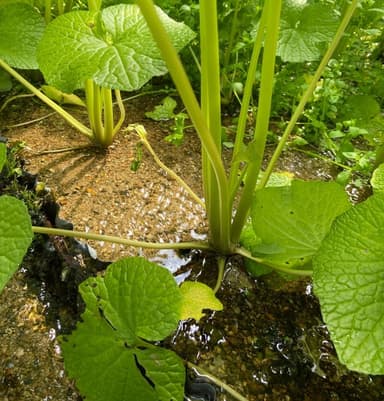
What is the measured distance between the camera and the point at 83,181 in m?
0.95

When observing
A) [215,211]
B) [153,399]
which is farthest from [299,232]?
[153,399]

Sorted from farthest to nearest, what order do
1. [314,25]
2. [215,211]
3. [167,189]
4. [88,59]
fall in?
1. [167,189]
2. [314,25]
3. [215,211]
4. [88,59]

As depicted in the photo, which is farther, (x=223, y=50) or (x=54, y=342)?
(x=223, y=50)

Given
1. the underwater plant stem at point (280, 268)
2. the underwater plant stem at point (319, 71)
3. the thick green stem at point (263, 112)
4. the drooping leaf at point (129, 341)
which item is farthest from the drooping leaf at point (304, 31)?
the drooping leaf at point (129, 341)

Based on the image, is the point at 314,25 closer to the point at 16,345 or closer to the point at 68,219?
the point at 68,219

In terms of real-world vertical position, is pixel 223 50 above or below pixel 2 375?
above

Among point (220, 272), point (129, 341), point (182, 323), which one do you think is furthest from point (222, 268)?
point (129, 341)

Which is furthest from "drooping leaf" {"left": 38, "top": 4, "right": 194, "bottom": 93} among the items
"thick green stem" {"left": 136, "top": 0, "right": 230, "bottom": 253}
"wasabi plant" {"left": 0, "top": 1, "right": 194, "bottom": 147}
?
"thick green stem" {"left": 136, "top": 0, "right": 230, "bottom": 253}

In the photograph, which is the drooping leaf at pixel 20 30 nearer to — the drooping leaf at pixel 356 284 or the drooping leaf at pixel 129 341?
the drooping leaf at pixel 129 341

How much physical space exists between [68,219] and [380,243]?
596 millimetres

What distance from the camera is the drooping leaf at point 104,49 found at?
579mm

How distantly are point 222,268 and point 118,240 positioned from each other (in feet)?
0.65

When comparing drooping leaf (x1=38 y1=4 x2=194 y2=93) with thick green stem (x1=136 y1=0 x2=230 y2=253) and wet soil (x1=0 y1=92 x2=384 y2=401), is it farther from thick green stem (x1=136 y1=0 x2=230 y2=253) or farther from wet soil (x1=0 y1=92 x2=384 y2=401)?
wet soil (x1=0 y1=92 x2=384 y2=401)

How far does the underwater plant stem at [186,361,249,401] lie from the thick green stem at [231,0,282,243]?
0.24 metres
